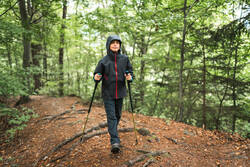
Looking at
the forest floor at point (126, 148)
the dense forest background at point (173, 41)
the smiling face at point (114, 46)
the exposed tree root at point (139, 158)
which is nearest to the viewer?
the exposed tree root at point (139, 158)

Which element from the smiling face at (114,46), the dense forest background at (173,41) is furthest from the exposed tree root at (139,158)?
the dense forest background at (173,41)

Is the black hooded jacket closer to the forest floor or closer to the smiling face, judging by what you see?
the smiling face

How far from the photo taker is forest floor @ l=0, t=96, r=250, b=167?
3070 mm

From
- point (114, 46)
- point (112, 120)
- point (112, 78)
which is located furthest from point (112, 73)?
point (112, 120)

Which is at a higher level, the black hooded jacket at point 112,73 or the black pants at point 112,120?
the black hooded jacket at point 112,73

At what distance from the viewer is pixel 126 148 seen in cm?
340

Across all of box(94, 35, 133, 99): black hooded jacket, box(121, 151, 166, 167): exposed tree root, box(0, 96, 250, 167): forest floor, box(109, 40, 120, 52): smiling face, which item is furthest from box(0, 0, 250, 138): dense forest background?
box(121, 151, 166, 167): exposed tree root

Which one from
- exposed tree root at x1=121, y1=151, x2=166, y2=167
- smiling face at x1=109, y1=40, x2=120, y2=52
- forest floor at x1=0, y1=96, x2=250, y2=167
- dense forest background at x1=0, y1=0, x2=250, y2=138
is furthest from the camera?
dense forest background at x1=0, y1=0, x2=250, y2=138

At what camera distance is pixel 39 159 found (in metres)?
3.71

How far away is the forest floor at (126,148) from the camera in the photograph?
3.07m

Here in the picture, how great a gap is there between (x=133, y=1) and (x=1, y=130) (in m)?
8.19

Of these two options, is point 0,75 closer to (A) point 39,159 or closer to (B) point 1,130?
(A) point 39,159

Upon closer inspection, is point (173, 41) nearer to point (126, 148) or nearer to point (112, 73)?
point (112, 73)

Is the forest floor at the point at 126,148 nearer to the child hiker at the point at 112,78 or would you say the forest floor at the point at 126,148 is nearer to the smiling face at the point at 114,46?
the child hiker at the point at 112,78
